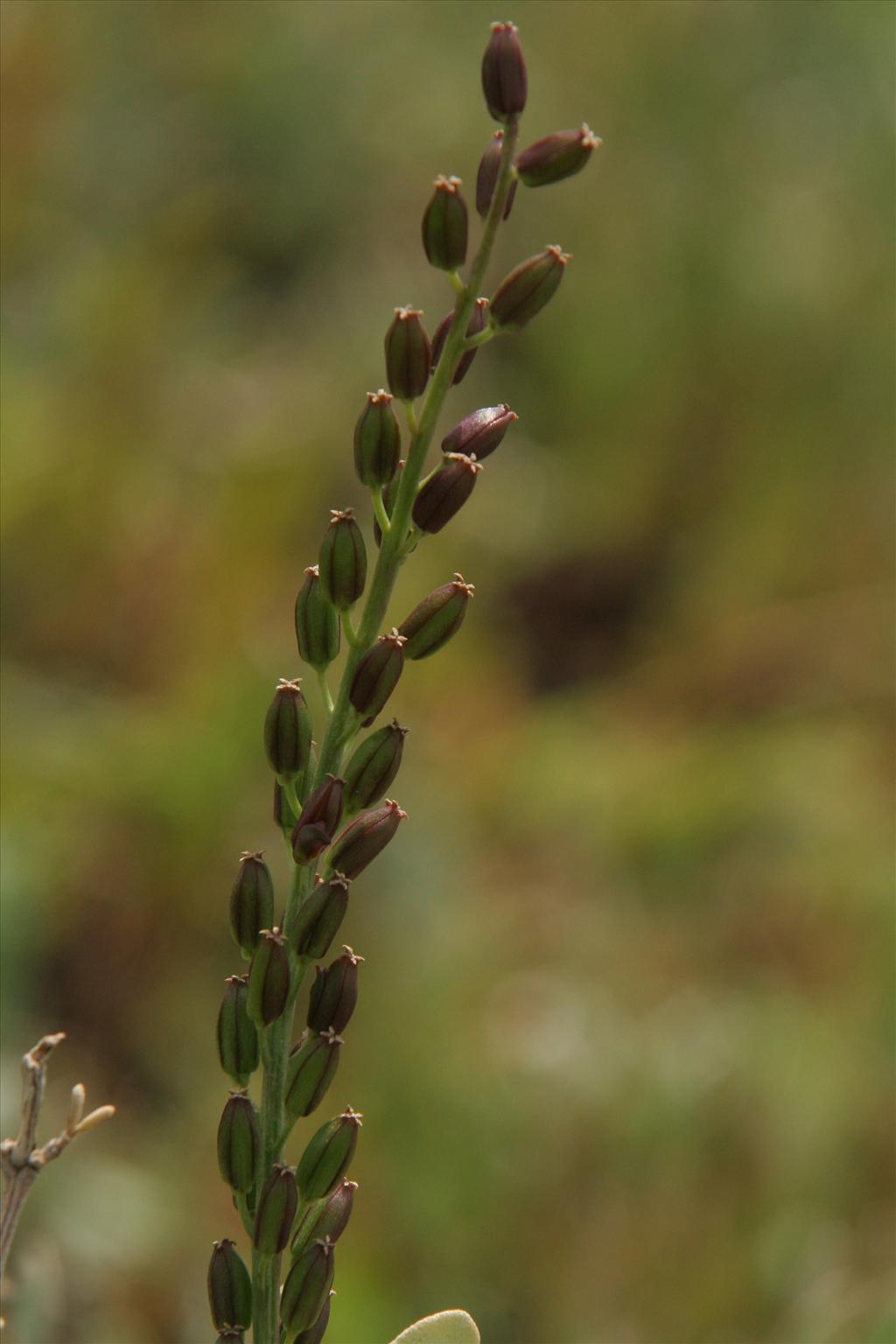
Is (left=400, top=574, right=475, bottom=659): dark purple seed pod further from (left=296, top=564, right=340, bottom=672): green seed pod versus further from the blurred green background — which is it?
the blurred green background

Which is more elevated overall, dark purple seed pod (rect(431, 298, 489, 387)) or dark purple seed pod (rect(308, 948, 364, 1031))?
dark purple seed pod (rect(431, 298, 489, 387))

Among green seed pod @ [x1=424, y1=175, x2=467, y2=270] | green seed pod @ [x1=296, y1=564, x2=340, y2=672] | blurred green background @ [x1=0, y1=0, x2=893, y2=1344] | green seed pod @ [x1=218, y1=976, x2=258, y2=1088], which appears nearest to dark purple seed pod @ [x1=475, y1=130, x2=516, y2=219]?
green seed pod @ [x1=424, y1=175, x2=467, y2=270]

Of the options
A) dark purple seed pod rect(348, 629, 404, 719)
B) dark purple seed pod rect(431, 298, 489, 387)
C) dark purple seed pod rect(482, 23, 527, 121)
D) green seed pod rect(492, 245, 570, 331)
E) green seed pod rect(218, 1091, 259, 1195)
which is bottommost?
green seed pod rect(218, 1091, 259, 1195)

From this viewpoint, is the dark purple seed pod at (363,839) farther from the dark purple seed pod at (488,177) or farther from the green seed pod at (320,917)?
the dark purple seed pod at (488,177)

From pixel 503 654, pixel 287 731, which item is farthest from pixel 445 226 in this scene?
pixel 503 654

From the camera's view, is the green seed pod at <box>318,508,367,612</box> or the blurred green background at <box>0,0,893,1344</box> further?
the blurred green background at <box>0,0,893,1344</box>

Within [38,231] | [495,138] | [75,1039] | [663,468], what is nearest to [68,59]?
[38,231]

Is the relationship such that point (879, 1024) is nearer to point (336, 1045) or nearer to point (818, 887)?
point (818, 887)
